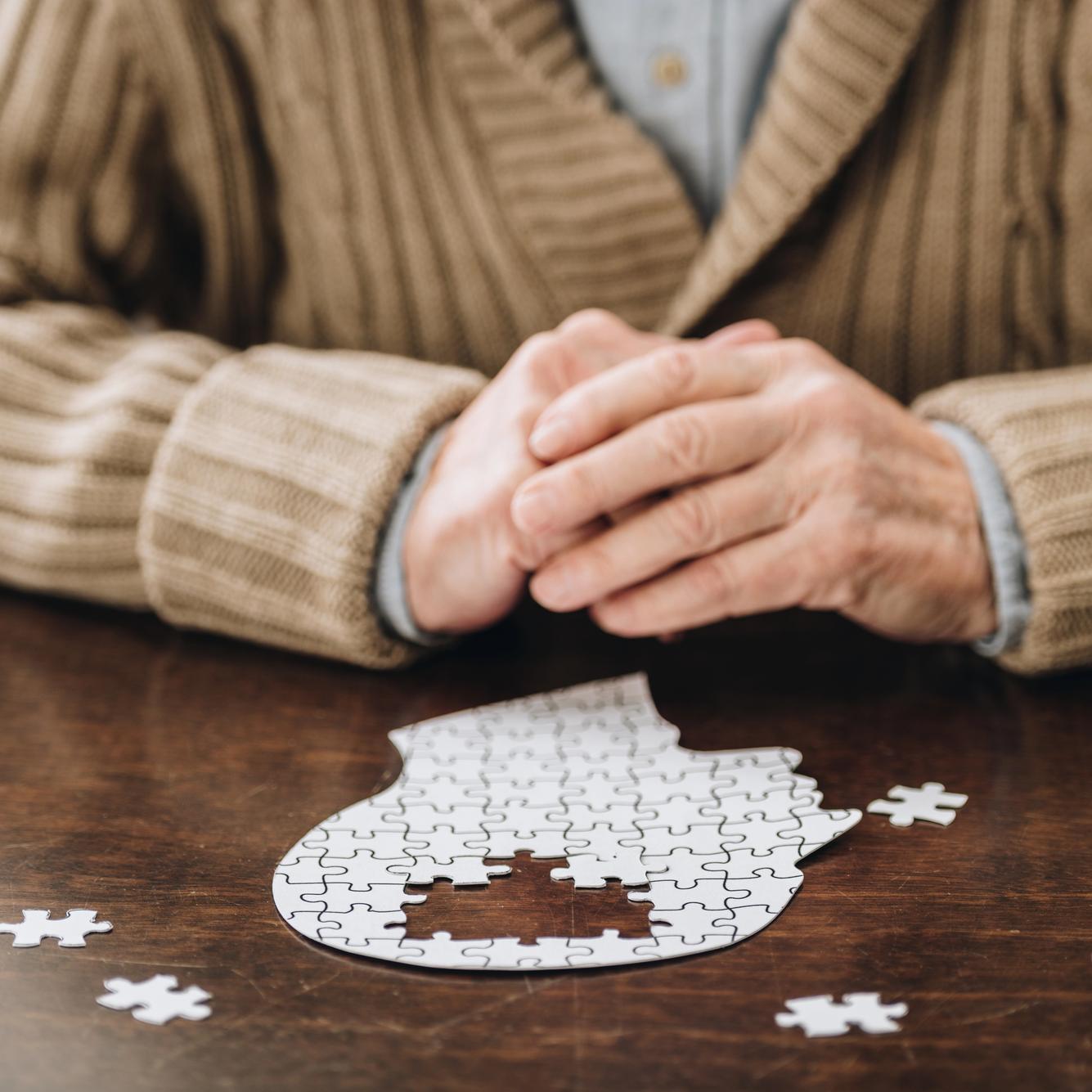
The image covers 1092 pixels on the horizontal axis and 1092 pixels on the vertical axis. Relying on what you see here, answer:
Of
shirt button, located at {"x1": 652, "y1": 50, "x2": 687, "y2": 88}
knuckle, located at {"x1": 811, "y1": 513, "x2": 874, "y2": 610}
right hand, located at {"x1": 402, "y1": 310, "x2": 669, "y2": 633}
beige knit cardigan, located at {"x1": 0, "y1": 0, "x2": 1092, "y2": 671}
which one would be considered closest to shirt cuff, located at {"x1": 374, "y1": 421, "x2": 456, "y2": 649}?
right hand, located at {"x1": 402, "y1": 310, "x2": 669, "y2": 633}

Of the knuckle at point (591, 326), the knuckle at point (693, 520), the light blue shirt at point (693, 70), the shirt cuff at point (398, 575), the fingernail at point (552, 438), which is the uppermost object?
the light blue shirt at point (693, 70)

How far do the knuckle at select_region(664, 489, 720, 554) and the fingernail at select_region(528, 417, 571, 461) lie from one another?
3.0 inches

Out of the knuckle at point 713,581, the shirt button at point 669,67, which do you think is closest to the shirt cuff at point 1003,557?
the knuckle at point 713,581

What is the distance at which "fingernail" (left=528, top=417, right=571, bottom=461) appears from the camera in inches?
30.5

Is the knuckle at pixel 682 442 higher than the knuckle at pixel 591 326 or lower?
lower

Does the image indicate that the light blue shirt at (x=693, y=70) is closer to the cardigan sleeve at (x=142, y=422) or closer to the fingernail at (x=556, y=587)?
the cardigan sleeve at (x=142, y=422)

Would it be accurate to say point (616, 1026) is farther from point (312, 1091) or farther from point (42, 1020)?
point (42, 1020)

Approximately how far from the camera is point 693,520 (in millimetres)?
769

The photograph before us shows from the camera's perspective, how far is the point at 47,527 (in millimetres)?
929

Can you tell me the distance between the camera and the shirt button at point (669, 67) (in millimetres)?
1074

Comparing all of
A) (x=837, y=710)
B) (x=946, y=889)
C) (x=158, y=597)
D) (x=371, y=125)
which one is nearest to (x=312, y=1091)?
(x=946, y=889)

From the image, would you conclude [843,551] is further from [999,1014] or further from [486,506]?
[999,1014]

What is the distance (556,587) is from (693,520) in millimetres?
97

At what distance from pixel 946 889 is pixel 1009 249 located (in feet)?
2.36
